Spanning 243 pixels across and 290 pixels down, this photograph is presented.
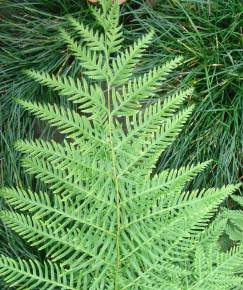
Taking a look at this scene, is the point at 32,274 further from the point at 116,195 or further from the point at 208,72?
the point at 208,72

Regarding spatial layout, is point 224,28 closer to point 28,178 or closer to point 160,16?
point 160,16

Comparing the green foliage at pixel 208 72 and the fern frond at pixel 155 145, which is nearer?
the fern frond at pixel 155 145

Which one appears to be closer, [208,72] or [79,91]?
[79,91]

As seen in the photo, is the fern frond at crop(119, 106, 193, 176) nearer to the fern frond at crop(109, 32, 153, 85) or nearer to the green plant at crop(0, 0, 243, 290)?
the green plant at crop(0, 0, 243, 290)

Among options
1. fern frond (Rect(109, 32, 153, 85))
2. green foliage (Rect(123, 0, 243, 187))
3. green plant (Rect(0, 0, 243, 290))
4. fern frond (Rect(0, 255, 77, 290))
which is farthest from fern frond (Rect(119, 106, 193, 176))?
green foliage (Rect(123, 0, 243, 187))

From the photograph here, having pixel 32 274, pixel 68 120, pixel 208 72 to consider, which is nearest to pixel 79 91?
pixel 68 120

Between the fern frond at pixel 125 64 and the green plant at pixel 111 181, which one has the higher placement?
the fern frond at pixel 125 64

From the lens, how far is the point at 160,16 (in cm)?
184

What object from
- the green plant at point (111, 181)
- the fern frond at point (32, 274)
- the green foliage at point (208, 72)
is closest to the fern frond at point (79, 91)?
the green plant at point (111, 181)

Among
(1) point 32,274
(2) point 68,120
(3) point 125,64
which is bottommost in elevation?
(1) point 32,274

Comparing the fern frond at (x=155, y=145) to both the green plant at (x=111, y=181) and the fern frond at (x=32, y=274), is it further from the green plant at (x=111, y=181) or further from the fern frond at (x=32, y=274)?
the fern frond at (x=32, y=274)

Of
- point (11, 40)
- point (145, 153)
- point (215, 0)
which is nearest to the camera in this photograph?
point (145, 153)

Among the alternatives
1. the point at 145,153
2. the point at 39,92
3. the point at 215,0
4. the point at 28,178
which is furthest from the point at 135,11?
the point at 145,153

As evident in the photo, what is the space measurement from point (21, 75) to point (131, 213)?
1243 millimetres
